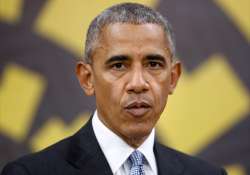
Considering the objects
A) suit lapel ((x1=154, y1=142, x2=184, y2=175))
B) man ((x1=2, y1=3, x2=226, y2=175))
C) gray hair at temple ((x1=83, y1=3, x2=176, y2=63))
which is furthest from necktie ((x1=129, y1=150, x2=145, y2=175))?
gray hair at temple ((x1=83, y1=3, x2=176, y2=63))

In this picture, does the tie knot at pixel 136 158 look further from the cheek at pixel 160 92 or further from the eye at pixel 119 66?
the eye at pixel 119 66

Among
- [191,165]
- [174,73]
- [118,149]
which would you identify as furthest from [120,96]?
[191,165]

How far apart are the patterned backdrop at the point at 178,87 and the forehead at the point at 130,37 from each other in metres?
1.03

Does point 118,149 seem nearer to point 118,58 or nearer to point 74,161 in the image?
point 74,161

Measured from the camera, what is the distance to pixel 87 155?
2.09m

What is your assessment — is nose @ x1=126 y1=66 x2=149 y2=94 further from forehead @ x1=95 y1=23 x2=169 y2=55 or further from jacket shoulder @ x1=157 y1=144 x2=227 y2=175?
jacket shoulder @ x1=157 y1=144 x2=227 y2=175

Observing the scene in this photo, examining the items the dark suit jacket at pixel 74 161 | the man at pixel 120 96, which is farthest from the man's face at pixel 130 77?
the dark suit jacket at pixel 74 161

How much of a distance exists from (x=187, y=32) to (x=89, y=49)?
112 cm

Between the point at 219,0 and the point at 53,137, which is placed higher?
the point at 219,0

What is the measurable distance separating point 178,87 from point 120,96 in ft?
3.84

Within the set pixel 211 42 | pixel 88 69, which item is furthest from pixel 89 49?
pixel 211 42

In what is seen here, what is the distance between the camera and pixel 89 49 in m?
2.10

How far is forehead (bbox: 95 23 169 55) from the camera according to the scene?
2006 millimetres

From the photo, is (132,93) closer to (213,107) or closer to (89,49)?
(89,49)
